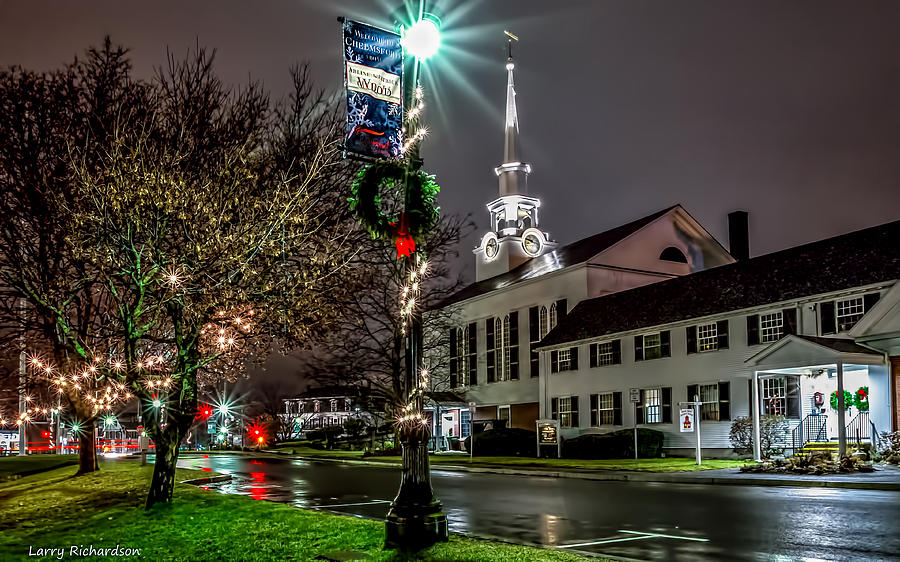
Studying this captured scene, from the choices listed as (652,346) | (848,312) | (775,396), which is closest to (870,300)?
(848,312)

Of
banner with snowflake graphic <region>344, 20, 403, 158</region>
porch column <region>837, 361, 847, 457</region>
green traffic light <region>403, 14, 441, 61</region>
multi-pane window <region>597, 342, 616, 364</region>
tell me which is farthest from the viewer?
multi-pane window <region>597, 342, 616, 364</region>

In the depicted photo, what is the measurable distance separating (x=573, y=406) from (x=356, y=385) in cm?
1123

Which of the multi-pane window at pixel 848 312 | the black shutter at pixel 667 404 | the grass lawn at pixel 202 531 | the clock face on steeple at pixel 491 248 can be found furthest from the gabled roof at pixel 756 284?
the grass lawn at pixel 202 531

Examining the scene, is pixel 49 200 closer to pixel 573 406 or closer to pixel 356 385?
pixel 356 385

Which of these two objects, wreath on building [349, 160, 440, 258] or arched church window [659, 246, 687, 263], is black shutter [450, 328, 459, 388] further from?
wreath on building [349, 160, 440, 258]

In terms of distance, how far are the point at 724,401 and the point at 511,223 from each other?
30132 mm

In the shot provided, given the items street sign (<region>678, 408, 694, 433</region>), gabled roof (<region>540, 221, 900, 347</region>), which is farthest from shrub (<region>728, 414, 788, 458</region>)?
gabled roof (<region>540, 221, 900, 347</region>)

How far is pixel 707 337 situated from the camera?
1336 inches

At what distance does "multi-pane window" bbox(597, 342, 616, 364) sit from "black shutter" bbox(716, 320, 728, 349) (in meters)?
6.90

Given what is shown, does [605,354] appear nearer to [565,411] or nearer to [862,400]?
[565,411]

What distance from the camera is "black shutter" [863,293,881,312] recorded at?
1070 inches

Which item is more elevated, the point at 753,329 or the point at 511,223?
the point at 511,223

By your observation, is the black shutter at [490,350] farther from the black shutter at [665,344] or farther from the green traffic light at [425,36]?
the green traffic light at [425,36]

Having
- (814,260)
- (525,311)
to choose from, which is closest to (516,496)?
(814,260)
